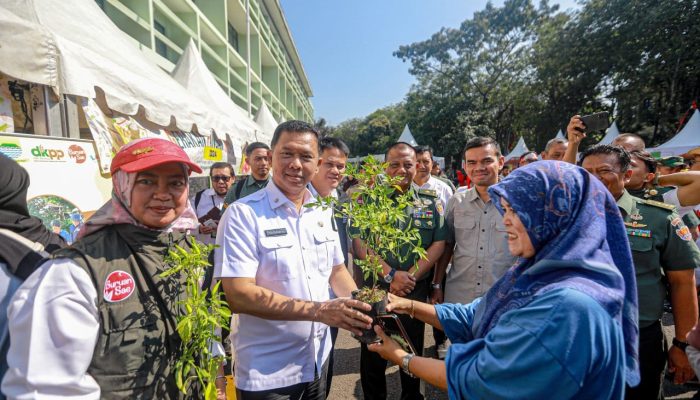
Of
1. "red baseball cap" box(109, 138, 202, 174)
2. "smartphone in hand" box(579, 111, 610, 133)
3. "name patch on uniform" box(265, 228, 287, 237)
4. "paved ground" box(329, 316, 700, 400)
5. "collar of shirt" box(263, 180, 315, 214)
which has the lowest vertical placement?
"paved ground" box(329, 316, 700, 400)

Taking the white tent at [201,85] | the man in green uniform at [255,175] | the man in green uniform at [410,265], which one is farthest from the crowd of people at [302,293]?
the white tent at [201,85]

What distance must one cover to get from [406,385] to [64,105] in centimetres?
360

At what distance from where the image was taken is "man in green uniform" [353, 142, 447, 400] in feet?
9.07

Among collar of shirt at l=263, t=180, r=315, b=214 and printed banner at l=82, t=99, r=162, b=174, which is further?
printed banner at l=82, t=99, r=162, b=174

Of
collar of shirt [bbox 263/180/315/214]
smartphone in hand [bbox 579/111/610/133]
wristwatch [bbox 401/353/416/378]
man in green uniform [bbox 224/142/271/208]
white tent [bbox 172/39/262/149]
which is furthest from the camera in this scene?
white tent [bbox 172/39/262/149]

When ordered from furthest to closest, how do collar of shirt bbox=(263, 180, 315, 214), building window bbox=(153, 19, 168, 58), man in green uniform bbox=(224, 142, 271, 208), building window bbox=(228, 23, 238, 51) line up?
building window bbox=(228, 23, 238, 51) < building window bbox=(153, 19, 168, 58) < man in green uniform bbox=(224, 142, 271, 208) < collar of shirt bbox=(263, 180, 315, 214)

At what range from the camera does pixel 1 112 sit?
7.19ft

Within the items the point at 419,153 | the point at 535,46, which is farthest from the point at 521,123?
the point at 419,153

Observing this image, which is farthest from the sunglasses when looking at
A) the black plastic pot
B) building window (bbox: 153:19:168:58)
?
building window (bbox: 153:19:168:58)

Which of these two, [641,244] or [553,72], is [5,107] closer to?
[641,244]

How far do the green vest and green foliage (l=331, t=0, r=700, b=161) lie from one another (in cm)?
1344

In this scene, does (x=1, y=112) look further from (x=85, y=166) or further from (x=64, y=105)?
(x=85, y=166)

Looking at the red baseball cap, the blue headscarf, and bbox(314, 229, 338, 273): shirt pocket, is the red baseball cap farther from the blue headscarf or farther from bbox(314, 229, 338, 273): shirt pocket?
the blue headscarf

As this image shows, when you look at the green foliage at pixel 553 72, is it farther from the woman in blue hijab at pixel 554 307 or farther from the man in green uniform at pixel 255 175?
the woman in blue hijab at pixel 554 307
